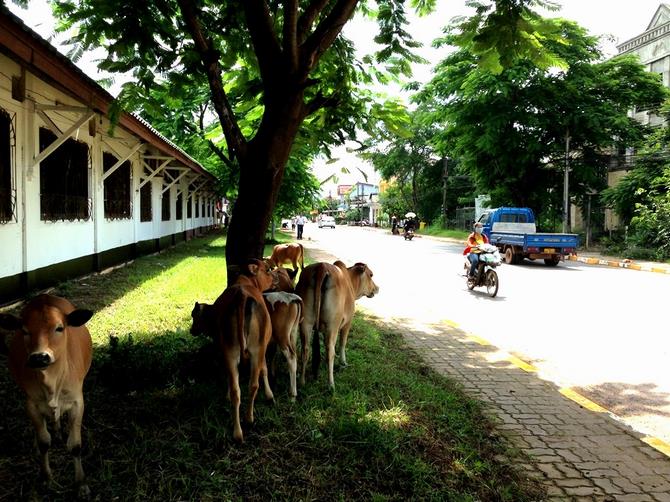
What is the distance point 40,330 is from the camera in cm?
263

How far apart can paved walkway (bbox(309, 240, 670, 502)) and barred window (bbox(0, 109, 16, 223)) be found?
5.87 metres

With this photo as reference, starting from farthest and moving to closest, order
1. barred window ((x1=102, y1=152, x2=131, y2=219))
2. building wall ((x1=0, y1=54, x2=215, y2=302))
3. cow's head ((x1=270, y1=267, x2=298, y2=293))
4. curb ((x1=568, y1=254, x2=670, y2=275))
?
curb ((x1=568, y1=254, x2=670, y2=275)) < barred window ((x1=102, y1=152, x2=131, y2=219)) < building wall ((x1=0, y1=54, x2=215, y2=302)) < cow's head ((x1=270, y1=267, x2=298, y2=293))

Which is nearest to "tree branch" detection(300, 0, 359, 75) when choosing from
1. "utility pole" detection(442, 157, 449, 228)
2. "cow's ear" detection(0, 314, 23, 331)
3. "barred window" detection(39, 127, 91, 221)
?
"cow's ear" detection(0, 314, 23, 331)

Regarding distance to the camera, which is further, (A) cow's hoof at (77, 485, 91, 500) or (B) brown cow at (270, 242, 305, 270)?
(B) brown cow at (270, 242, 305, 270)

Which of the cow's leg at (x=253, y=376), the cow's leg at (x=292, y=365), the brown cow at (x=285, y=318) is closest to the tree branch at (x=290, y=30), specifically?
the brown cow at (x=285, y=318)

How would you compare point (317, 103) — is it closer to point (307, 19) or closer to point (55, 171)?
point (307, 19)

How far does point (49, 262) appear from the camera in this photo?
8.81 m

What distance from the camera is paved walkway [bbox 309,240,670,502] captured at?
3.33 metres

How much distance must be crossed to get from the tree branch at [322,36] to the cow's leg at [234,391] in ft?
8.82

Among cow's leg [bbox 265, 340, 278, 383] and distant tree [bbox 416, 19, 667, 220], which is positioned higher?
distant tree [bbox 416, 19, 667, 220]

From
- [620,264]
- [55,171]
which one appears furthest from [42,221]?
[620,264]

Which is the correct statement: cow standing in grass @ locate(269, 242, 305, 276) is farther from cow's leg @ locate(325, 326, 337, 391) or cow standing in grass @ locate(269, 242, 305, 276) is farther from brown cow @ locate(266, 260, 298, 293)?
cow's leg @ locate(325, 326, 337, 391)

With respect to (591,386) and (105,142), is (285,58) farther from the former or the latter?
(105,142)

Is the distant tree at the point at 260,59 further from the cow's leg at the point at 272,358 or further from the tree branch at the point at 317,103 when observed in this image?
the cow's leg at the point at 272,358
